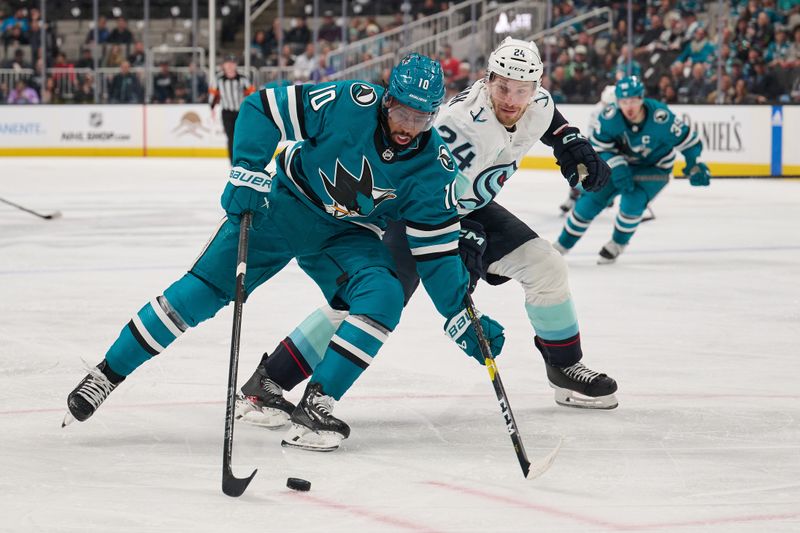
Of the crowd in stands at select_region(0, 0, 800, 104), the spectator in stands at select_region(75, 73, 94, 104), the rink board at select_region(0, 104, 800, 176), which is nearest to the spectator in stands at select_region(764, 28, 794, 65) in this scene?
the crowd in stands at select_region(0, 0, 800, 104)

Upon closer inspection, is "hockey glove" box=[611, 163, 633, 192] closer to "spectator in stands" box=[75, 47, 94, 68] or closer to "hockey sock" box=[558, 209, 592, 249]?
"hockey sock" box=[558, 209, 592, 249]

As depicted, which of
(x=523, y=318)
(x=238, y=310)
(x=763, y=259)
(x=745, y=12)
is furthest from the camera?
(x=745, y=12)

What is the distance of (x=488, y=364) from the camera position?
2.98 metres

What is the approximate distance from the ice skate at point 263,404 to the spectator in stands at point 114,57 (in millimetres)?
14608

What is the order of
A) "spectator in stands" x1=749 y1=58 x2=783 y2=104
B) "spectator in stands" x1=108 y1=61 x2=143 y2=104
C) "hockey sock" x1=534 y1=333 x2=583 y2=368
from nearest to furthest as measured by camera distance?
"hockey sock" x1=534 y1=333 x2=583 y2=368, "spectator in stands" x1=749 y1=58 x2=783 y2=104, "spectator in stands" x1=108 y1=61 x2=143 y2=104

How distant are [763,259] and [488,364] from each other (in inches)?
165

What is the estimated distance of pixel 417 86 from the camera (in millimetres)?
2799

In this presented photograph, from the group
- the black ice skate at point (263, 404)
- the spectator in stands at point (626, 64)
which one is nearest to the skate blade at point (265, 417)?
Result: the black ice skate at point (263, 404)

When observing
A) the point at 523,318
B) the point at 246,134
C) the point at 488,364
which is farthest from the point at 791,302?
the point at 246,134

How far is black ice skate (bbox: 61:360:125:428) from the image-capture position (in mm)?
3020

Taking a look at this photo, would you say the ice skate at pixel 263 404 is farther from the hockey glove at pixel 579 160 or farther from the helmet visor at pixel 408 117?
the hockey glove at pixel 579 160

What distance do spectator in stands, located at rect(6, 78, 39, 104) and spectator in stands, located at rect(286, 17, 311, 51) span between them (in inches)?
141

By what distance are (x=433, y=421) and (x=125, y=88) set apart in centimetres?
1426

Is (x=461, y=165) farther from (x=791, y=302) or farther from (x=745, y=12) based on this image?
(x=745, y=12)
